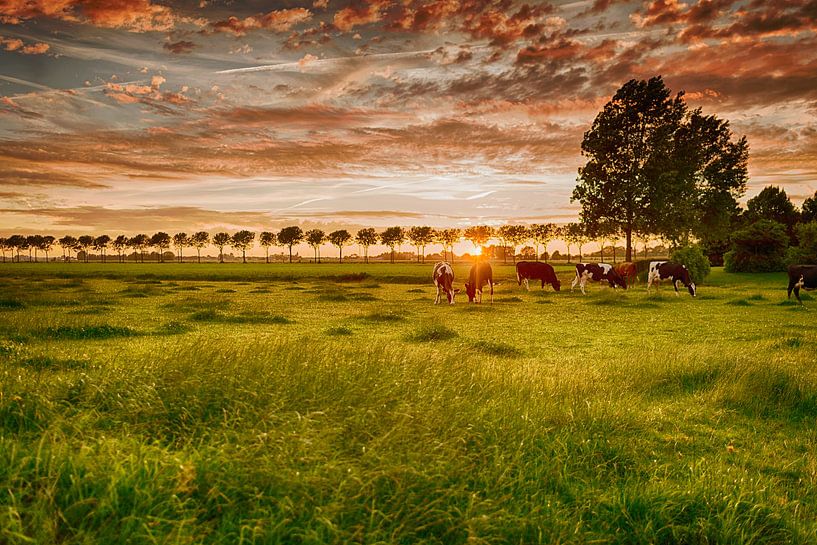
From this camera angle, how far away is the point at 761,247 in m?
57.5

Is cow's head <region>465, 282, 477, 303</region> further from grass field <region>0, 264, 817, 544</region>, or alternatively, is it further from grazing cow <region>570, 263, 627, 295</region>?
grass field <region>0, 264, 817, 544</region>

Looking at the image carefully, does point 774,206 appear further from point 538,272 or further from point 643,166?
point 538,272

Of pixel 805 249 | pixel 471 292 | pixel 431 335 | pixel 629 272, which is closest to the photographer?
pixel 431 335

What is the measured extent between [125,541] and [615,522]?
4120mm

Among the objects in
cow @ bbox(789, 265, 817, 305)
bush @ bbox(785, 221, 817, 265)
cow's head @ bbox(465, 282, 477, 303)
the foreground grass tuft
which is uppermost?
bush @ bbox(785, 221, 817, 265)

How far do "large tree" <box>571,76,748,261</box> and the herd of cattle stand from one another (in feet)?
16.9

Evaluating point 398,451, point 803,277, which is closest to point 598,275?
point 803,277

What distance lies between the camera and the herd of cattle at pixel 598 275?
28.8 meters

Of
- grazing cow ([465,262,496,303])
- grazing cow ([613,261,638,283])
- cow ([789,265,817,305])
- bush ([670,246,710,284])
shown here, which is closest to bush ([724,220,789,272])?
bush ([670,246,710,284])

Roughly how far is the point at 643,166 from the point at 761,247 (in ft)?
70.5

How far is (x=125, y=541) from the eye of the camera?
3658 millimetres

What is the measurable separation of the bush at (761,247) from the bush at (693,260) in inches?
698

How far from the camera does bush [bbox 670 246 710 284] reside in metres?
43.7

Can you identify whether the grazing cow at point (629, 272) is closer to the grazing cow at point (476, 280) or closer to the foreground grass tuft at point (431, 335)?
the grazing cow at point (476, 280)
